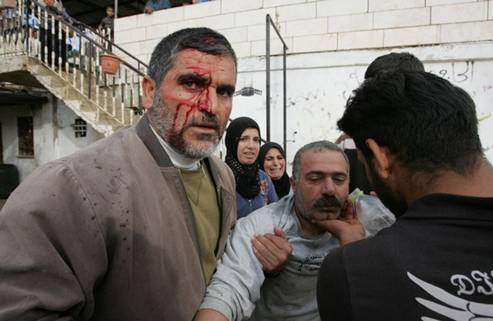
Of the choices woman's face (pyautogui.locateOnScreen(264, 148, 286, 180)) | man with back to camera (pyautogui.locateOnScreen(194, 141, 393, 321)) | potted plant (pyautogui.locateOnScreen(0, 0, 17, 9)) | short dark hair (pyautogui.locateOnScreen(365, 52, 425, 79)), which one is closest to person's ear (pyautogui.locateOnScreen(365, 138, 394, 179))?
man with back to camera (pyautogui.locateOnScreen(194, 141, 393, 321))

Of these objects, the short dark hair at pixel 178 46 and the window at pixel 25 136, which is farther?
the window at pixel 25 136

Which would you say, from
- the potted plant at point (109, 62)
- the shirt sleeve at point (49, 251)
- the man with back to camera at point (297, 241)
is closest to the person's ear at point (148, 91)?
the shirt sleeve at point (49, 251)

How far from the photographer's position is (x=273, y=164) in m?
3.90

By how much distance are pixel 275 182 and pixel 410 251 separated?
10.2ft

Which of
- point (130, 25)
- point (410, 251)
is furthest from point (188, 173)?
point (130, 25)

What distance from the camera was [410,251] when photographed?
79cm

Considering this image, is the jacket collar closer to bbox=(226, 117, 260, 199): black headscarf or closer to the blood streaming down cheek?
the blood streaming down cheek

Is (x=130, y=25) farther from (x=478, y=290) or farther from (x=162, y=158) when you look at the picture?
(x=478, y=290)

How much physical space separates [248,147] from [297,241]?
73.7 inches

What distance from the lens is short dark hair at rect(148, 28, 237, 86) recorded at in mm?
1369

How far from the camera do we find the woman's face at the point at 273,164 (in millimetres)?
3883

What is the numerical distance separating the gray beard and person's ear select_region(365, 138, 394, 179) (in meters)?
0.64

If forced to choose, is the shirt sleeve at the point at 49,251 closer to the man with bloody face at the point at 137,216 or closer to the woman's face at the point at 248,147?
the man with bloody face at the point at 137,216

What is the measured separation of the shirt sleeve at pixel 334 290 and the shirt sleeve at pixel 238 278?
16.6 inches
